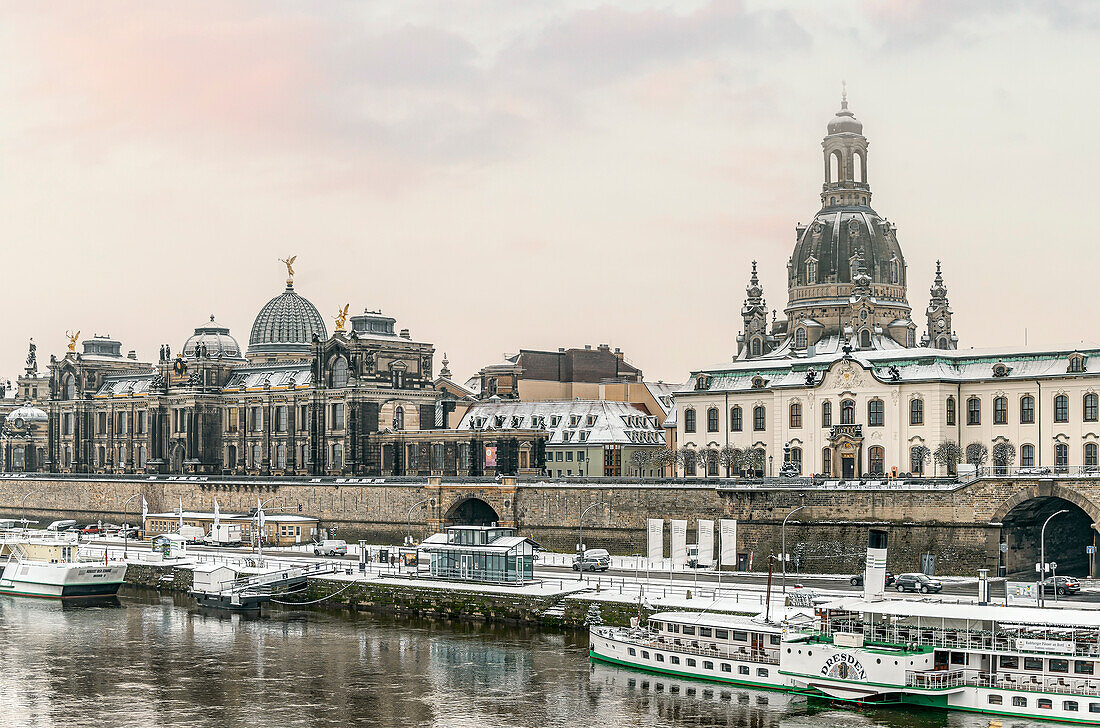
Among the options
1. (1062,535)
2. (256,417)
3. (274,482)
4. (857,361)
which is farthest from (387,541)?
(1062,535)

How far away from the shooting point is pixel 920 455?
347ft

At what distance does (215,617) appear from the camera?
92000 mm

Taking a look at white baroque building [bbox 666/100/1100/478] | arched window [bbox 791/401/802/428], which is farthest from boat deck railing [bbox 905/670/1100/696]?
arched window [bbox 791/401/802/428]

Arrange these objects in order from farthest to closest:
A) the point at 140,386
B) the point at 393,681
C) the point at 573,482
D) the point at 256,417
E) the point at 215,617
→ the point at 140,386 → the point at 256,417 → the point at 573,482 → the point at 215,617 → the point at 393,681

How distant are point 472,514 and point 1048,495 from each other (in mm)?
51624

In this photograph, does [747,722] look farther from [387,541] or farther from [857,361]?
[387,541]

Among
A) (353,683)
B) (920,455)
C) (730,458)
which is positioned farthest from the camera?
(730,458)

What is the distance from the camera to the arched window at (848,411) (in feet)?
358

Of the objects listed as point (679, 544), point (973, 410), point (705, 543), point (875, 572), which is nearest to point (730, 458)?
point (973, 410)

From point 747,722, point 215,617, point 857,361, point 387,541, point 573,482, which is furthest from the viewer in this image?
point 387,541

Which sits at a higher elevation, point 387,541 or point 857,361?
point 857,361

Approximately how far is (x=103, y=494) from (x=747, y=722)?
4438 inches

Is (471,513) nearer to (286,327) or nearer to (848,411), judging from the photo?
(848,411)

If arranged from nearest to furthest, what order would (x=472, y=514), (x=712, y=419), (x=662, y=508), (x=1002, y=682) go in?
(x=1002, y=682) → (x=662, y=508) → (x=712, y=419) → (x=472, y=514)
